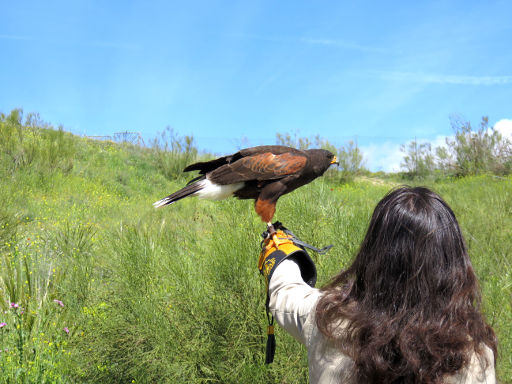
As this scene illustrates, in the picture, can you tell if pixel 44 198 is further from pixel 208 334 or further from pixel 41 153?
pixel 208 334

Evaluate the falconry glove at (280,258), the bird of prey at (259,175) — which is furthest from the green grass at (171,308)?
the falconry glove at (280,258)

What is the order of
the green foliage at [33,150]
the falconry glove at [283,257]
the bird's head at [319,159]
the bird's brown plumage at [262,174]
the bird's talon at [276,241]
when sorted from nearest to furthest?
the falconry glove at [283,257], the bird's talon at [276,241], the bird's brown plumage at [262,174], the bird's head at [319,159], the green foliage at [33,150]

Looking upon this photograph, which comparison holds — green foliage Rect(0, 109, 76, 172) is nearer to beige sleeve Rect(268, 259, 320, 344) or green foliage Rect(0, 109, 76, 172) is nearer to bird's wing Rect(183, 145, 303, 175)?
bird's wing Rect(183, 145, 303, 175)

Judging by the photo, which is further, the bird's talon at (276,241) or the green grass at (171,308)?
the green grass at (171,308)

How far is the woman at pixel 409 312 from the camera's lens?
4.14 feet

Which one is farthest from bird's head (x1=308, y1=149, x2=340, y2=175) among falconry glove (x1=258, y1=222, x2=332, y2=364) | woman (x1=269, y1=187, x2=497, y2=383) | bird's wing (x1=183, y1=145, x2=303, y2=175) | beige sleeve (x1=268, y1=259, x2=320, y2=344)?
woman (x1=269, y1=187, x2=497, y2=383)

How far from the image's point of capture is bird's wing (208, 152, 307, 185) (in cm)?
295

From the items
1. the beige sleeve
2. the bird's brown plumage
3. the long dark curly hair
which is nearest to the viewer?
the long dark curly hair

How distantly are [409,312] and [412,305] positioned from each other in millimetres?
27

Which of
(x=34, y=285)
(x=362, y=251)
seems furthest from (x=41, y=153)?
(x=362, y=251)

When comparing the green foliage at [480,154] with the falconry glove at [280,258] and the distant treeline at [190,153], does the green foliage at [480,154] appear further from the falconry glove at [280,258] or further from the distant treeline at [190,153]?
the falconry glove at [280,258]

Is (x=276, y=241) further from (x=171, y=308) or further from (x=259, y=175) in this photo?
(x=171, y=308)

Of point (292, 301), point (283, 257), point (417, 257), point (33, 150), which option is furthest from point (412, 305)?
point (33, 150)

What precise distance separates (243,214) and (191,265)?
2.11 feet
